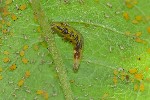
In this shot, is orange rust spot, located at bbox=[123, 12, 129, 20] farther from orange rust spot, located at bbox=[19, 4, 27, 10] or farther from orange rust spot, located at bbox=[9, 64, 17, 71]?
orange rust spot, located at bbox=[9, 64, 17, 71]

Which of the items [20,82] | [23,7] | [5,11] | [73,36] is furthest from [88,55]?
[5,11]

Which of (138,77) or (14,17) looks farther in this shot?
(14,17)

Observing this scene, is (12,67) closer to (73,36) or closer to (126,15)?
(73,36)

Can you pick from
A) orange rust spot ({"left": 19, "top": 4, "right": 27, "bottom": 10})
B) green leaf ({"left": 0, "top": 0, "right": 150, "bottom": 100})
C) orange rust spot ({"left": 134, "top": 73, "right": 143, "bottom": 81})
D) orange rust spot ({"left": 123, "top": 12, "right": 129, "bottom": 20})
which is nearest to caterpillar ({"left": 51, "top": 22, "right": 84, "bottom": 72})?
green leaf ({"left": 0, "top": 0, "right": 150, "bottom": 100})

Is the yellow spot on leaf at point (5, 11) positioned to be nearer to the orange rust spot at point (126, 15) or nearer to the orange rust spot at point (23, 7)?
the orange rust spot at point (23, 7)

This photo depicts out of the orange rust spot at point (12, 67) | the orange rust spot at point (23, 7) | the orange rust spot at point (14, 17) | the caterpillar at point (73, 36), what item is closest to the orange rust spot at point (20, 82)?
the orange rust spot at point (12, 67)

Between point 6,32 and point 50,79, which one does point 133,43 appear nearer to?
point 50,79
